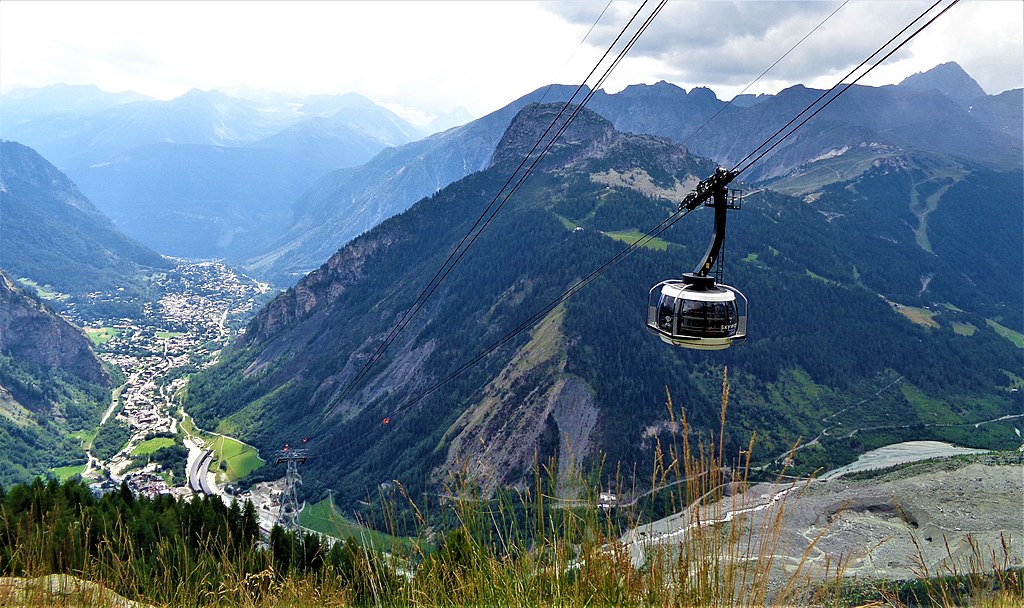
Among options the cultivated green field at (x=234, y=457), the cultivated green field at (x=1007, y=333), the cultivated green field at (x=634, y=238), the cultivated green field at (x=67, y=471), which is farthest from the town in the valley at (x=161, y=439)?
the cultivated green field at (x=1007, y=333)

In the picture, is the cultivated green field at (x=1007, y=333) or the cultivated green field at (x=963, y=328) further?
the cultivated green field at (x=1007, y=333)

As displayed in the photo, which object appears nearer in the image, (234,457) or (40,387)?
(234,457)

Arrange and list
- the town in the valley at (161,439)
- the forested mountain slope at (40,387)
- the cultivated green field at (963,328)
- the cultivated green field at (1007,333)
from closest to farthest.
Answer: the town in the valley at (161,439) → the forested mountain slope at (40,387) → the cultivated green field at (963,328) → the cultivated green field at (1007,333)

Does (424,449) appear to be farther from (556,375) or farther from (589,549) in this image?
(589,549)

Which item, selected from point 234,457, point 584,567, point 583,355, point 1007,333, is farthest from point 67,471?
point 1007,333

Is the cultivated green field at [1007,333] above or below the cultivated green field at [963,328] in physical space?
below

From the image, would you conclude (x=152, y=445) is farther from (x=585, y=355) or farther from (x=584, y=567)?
(x=584, y=567)

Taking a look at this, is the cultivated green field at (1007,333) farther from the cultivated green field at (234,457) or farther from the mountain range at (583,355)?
the cultivated green field at (234,457)
